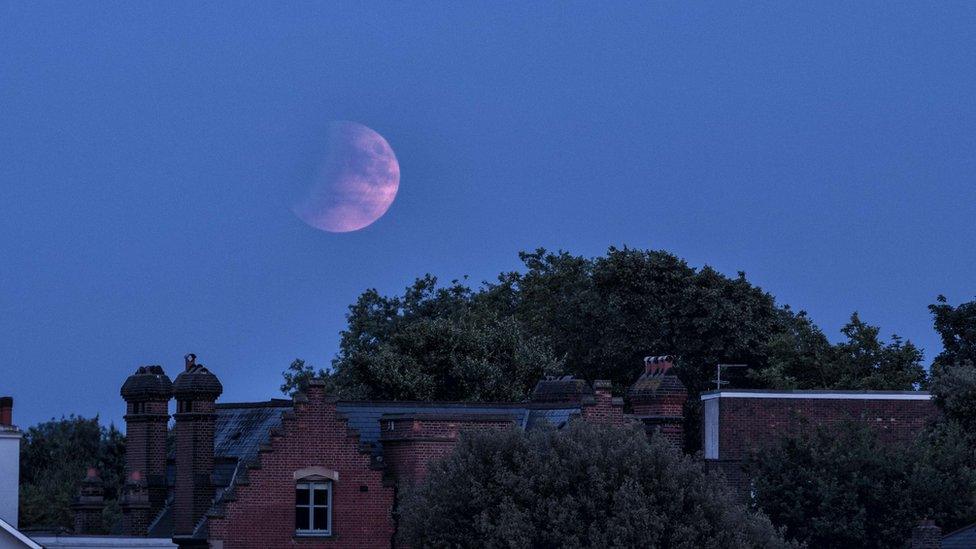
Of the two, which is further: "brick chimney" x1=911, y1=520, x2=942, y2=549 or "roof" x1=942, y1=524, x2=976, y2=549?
"roof" x1=942, y1=524, x2=976, y2=549

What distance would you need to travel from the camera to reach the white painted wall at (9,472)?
59219 mm

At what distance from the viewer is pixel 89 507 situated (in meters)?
57.3

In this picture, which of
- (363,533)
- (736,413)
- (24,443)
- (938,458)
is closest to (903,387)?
(736,413)

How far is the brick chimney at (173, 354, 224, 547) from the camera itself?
5369cm

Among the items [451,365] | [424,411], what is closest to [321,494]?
[424,411]

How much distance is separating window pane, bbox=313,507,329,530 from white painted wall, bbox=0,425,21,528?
12526 millimetres

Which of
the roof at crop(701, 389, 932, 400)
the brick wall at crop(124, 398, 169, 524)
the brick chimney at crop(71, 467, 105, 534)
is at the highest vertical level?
the roof at crop(701, 389, 932, 400)

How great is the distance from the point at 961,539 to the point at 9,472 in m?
31.9

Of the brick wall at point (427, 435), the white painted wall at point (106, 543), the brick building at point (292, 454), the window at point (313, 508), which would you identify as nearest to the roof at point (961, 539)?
the brick building at point (292, 454)

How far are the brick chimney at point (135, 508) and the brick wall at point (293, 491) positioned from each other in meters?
4.55

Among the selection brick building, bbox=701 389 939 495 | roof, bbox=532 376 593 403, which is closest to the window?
roof, bbox=532 376 593 403

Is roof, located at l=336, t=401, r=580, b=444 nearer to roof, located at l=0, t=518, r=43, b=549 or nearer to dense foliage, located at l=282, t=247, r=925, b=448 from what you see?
roof, located at l=0, t=518, r=43, b=549

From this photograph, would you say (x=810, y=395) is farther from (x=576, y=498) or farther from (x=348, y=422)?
(x=576, y=498)

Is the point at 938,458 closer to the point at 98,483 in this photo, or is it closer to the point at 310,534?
the point at 310,534
